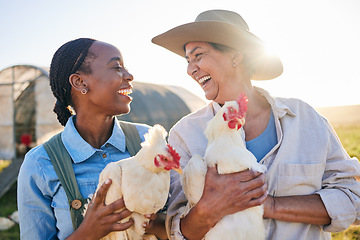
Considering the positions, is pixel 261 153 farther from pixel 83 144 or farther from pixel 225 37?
pixel 83 144

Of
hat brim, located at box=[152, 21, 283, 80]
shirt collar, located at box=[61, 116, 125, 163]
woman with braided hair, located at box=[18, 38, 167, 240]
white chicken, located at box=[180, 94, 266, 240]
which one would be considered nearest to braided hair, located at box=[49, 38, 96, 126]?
woman with braided hair, located at box=[18, 38, 167, 240]

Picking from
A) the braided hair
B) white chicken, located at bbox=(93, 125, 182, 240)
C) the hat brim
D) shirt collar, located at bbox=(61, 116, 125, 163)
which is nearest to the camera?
white chicken, located at bbox=(93, 125, 182, 240)

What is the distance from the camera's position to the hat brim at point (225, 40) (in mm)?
2639

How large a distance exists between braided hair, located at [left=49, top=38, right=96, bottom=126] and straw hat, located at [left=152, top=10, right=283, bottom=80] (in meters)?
0.80

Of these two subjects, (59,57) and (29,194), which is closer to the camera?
(29,194)

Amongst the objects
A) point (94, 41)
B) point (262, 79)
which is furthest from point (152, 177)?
point (262, 79)

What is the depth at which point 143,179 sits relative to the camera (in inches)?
84.9

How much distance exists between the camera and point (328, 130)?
8.33 feet

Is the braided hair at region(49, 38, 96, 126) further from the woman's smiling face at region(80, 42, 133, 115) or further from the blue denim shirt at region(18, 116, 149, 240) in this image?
the blue denim shirt at region(18, 116, 149, 240)

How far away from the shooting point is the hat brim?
2.64 metres

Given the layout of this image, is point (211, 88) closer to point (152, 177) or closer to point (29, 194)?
point (152, 177)

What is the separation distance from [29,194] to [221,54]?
1.92m

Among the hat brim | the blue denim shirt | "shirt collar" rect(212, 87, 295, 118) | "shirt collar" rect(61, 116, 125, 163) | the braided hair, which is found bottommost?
the blue denim shirt

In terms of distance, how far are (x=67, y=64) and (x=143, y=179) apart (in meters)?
1.17
